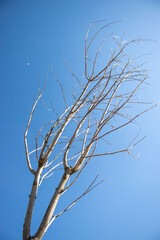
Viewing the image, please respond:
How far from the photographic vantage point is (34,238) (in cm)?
90

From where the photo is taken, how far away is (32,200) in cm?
103

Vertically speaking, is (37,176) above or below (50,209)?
above

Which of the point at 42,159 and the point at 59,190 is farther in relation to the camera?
the point at 42,159

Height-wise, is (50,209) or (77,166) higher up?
(77,166)

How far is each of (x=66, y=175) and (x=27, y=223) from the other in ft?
1.00

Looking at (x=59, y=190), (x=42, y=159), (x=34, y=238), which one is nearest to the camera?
(x=34, y=238)

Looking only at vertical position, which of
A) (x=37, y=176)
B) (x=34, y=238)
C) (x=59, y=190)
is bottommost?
(x=34, y=238)

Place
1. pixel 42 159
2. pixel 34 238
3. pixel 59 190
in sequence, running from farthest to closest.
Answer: pixel 42 159 → pixel 59 190 → pixel 34 238

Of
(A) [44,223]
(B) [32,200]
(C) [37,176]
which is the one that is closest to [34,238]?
(A) [44,223]

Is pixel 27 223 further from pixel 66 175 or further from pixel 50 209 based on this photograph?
pixel 66 175

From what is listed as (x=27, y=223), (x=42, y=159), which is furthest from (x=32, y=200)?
(x=42, y=159)

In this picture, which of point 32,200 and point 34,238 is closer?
point 34,238

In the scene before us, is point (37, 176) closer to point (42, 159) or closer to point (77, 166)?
point (42, 159)

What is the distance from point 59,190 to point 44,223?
6.7 inches
